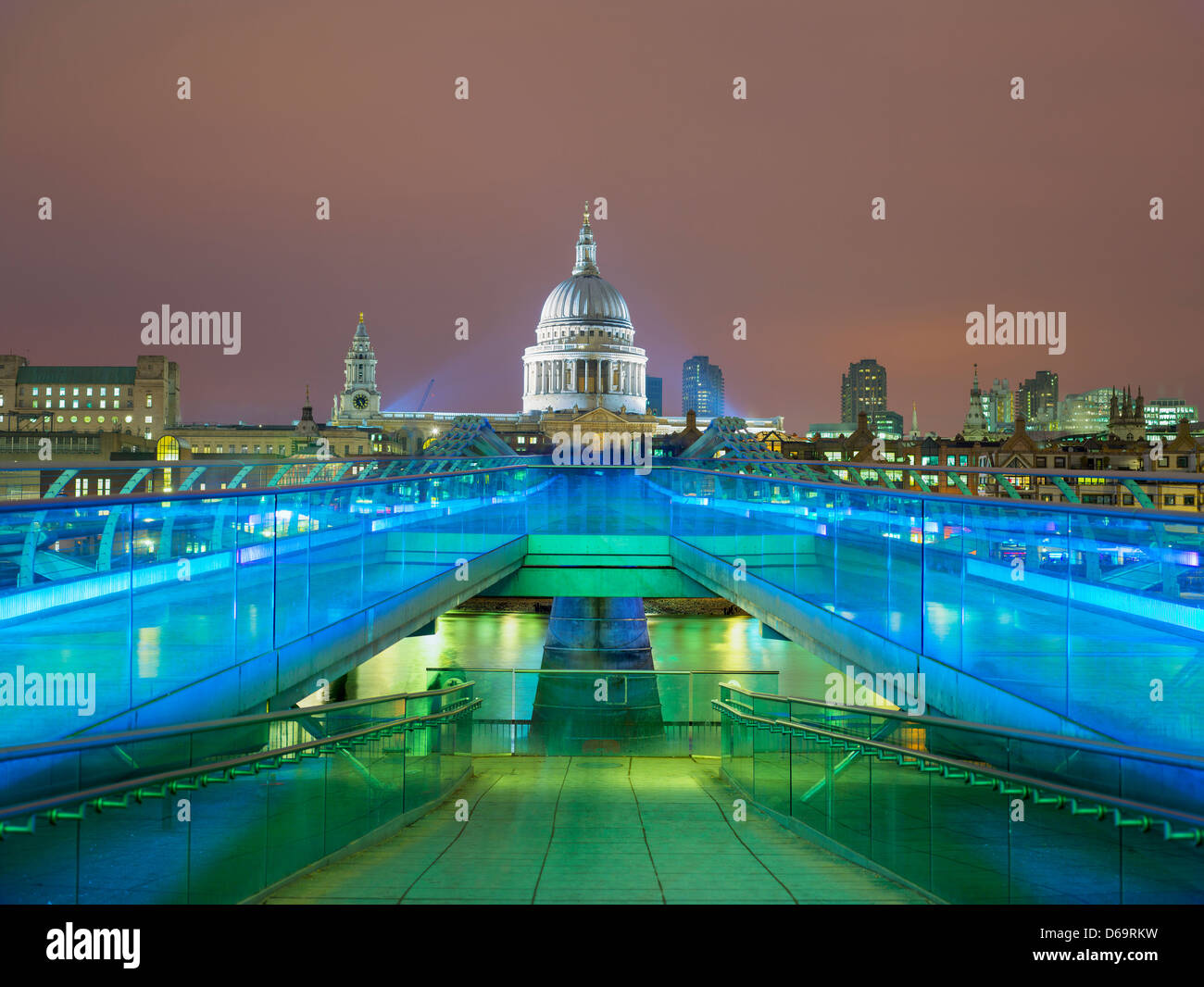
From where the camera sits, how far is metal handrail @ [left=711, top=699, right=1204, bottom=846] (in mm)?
4695

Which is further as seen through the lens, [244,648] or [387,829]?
[387,829]

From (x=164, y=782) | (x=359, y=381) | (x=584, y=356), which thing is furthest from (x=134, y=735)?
(x=359, y=381)

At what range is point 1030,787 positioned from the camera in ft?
18.4

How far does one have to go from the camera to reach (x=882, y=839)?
24.3 feet

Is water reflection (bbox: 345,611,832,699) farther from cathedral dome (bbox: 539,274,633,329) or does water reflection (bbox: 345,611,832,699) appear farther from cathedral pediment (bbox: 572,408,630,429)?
cathedral dome (bbox: 539,274,633,329)

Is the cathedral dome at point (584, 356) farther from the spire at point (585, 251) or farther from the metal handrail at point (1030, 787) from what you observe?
the metal handrail at point (1030, 787)

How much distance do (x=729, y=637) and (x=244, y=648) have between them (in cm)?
4712

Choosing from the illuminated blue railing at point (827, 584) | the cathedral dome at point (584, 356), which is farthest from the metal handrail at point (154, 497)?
the cathedral dome at point (584, 356)

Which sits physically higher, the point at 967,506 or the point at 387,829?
the point at 967,506

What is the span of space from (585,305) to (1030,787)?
468 ft

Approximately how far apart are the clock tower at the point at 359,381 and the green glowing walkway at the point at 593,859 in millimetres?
155141

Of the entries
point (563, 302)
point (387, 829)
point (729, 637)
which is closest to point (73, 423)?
point (563, 302)
